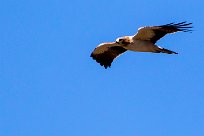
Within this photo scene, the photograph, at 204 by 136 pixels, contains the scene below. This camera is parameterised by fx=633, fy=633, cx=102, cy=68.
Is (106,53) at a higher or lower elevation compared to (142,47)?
higher

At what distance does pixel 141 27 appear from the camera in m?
17.7

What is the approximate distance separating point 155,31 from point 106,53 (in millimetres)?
2604

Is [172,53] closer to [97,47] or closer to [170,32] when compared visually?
[170,32]

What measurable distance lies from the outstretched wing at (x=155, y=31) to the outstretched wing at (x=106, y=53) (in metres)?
1.85

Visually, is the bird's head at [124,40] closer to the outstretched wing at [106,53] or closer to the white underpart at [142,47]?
the white underpart at [142,47]

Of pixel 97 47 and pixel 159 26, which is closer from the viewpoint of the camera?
pixel 159 26

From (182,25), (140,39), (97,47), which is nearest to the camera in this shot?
(182,25)

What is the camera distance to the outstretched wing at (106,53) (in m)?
19.8

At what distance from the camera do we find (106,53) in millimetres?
20000

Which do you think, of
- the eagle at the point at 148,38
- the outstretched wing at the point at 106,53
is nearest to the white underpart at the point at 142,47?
the eagle at the point at 148,38

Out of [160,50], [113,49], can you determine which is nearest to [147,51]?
[160,50]

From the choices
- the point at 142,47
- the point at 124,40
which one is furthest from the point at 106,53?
the point at 142,47

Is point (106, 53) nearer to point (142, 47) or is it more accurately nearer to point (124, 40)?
point (124, 40)

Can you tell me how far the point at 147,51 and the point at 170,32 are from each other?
2.76 ft
